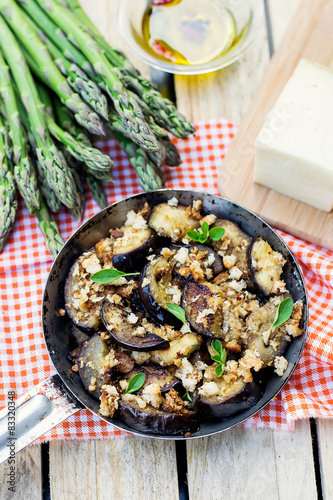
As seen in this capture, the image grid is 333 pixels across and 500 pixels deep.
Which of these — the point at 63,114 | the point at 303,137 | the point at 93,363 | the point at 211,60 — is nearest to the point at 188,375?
the point at 93,363

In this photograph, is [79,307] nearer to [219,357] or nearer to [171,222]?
[171,222]

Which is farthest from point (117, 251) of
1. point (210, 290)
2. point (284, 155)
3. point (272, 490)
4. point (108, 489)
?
point (272, 490)

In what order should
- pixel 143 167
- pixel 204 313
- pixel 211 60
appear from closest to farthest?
pixel 204 313 < pixel 143 167 < pixel 211 60

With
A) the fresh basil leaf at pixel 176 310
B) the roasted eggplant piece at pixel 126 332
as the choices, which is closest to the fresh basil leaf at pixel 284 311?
the fresh basil leaf at pixel 176 310

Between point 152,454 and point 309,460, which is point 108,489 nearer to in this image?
point 152,454

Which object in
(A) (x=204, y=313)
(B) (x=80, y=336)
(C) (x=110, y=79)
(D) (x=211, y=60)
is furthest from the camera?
(D) (x=211, y=60)

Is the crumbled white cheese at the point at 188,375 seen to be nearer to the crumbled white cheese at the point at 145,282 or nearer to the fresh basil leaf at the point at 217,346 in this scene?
the fresh basil leaf at the point at 217,346

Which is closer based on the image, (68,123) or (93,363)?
(93,363)
